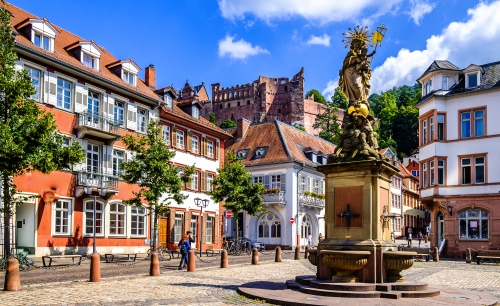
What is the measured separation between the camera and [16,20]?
2911 centimetres

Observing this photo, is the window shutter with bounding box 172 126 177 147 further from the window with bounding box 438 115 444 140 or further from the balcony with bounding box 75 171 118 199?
the window with bounding box 438 115 444 140

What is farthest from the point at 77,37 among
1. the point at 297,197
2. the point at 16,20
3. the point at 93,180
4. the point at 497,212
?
the point at 497,212

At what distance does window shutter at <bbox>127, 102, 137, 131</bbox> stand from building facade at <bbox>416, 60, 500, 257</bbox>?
18914mm

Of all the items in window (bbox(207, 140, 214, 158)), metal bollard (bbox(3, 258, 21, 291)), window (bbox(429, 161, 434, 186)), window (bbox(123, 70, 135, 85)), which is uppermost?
window (bbox(123, 70, 135, 85))

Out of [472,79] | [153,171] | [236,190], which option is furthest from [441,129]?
[153,171]

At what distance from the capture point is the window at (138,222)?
33844 millimetres

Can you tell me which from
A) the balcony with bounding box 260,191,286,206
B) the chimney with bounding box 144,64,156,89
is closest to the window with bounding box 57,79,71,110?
the chimney with bounding box 144,64,156,89

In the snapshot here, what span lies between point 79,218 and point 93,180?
7.02ft

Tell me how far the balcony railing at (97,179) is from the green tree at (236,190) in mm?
7801

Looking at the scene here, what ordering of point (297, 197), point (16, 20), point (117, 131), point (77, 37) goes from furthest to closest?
point (297, 197), point (77, 37), point (117, 131), point (16, 20)

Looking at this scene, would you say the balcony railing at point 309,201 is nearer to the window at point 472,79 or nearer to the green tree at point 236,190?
the green tree at point 236,190

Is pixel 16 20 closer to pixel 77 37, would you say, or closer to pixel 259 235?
pixel 77 37

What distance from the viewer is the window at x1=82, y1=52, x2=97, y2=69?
3150 centimetres

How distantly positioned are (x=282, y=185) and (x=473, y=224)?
57.5 feet
